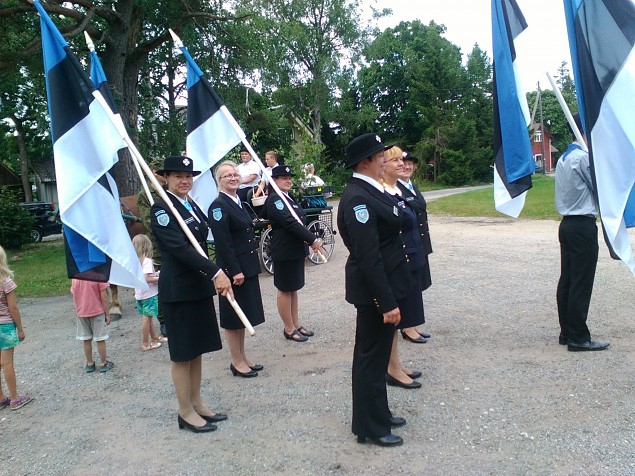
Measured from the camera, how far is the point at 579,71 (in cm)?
404

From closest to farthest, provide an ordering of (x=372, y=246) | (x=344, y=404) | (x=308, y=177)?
1. (x=372, y=246)
2. (x=344, y=404)
3. (x=308, y=177)

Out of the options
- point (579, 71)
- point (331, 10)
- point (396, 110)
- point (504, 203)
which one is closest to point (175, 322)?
point (504, 203)

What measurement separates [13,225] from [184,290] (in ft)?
57.5

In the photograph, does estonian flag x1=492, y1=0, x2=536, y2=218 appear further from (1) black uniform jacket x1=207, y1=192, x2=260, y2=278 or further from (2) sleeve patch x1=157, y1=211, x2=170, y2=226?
(2) sleeve patch x1=157, y1=211, x2=170, y2=226

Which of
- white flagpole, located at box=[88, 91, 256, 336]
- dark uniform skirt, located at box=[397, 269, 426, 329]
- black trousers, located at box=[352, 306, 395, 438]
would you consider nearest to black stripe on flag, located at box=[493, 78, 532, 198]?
dark uniform skirt, located at box=[397, 269, 426, 329]

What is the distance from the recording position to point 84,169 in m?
3.93

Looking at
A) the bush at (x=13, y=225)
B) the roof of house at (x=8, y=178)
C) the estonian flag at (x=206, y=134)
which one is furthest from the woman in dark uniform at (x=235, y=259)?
the roof of house at (x=8, y=178)

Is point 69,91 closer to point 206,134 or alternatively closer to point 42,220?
point 206,134

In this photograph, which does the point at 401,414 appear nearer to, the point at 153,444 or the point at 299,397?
the point at 299,397

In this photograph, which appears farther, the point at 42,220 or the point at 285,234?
the point at 42,220

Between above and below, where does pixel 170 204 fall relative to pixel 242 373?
above

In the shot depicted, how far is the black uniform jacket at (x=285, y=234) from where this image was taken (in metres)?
5.80

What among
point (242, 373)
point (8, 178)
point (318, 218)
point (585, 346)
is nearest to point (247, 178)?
point (318, 218)

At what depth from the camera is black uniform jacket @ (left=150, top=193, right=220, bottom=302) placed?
3729 millimetres
